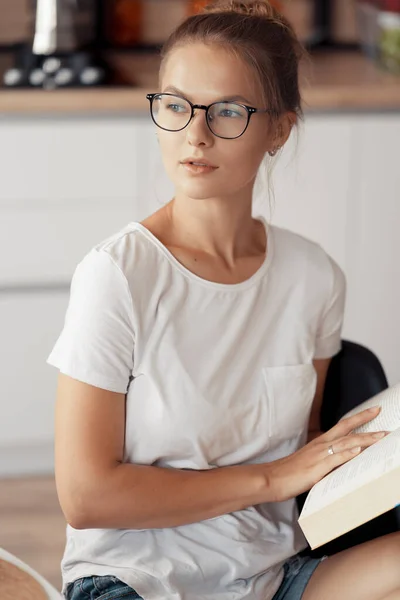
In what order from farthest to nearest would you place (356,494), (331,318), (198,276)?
(331,318) < (198,276) < (356,494)

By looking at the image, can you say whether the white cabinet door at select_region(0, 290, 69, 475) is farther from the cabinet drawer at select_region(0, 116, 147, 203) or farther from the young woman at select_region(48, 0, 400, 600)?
the young woman at select_region(48, 0, 400, 600)

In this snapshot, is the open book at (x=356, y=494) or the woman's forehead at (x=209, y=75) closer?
the open book at (x=356, y=494)

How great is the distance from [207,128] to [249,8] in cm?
22

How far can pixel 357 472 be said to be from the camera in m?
1.09

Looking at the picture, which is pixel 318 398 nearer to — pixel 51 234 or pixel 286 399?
pixel 286 399

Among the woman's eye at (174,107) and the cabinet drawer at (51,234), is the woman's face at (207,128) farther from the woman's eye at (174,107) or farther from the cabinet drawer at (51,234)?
the cabinet drawer at (51,234)

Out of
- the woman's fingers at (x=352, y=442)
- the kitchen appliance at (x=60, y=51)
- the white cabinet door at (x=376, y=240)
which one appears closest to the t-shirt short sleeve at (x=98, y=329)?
the woman's fingers at (x=352, y=442)

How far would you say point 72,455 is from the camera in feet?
3.88

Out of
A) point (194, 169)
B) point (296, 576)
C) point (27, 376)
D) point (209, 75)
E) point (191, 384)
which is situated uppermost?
point (209, 75)

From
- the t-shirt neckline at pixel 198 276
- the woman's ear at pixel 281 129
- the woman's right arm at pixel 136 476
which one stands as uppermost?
the woman's ear at pixel 281 129

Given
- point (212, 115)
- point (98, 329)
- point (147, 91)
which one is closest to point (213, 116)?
point (212, 115)

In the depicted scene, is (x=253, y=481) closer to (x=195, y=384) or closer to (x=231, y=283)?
(x=195, y=384)

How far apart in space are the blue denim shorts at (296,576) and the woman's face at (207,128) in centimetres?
52

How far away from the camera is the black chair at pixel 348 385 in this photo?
144 cm
